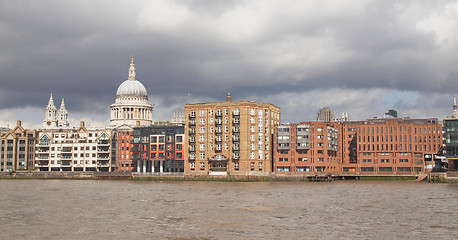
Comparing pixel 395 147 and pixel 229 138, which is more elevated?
pixel 229 138

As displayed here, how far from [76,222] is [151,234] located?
12.7 meters

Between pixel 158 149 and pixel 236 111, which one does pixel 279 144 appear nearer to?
pixel 236 111

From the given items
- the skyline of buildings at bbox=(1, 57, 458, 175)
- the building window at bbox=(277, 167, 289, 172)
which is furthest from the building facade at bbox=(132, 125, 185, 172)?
the building window at bbox=(277, 167, 289, 172)

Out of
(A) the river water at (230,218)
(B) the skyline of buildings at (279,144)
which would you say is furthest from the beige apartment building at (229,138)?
(A) the river water at (230,218)

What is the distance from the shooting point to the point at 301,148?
553ft

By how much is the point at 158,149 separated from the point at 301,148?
171 feet

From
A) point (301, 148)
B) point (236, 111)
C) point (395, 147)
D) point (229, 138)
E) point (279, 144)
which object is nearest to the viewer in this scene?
point (301, 148)

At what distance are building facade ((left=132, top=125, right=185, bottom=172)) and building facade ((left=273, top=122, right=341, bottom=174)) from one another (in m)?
35.6

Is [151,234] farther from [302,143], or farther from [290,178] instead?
[302,143]

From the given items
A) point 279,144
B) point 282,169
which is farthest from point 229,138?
point 282,169

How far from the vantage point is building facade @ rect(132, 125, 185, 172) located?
617 feet

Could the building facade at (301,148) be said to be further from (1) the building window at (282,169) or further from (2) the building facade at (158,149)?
(2) the building facade at (158,149)

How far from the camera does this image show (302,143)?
554 ft

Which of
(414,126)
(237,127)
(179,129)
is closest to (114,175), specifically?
(179,129)
